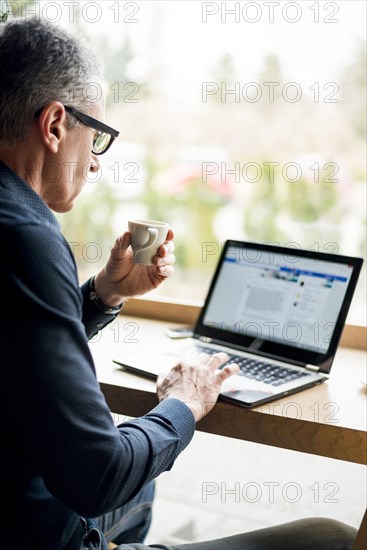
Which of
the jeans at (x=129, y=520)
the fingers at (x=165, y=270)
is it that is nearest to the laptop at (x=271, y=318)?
the fingers at (x=165, y=270)

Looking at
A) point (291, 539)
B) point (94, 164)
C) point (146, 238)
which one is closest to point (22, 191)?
point (94, 164)

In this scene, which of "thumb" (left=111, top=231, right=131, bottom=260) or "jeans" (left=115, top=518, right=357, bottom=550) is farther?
"thumb" (left=111, top=231, right=131, bottom=260)

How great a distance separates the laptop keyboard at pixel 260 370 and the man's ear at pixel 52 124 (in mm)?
456

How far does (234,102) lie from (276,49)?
0.87 meters

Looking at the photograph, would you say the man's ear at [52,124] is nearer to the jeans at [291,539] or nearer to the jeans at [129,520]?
the jeans at [291,539]

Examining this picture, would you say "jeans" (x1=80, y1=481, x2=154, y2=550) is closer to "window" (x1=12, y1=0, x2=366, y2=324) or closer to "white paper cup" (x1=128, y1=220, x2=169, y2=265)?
"white paper cup" (x1=128, y1=220, x2=169, y2=265)

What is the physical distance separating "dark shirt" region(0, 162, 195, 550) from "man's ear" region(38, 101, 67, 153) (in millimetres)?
111

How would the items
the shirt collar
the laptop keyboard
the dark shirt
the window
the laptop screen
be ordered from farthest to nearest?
the window < the laptop screen < the laptop keyboard < the shirt collar < the dark shirt

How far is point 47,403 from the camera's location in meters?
0.75

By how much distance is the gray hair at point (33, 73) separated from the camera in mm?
901

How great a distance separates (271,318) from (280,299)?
0.05 meters

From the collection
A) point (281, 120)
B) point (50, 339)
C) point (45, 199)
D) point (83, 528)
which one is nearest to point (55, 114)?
point (45, 199)

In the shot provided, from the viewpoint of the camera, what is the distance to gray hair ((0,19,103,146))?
0.90 meters

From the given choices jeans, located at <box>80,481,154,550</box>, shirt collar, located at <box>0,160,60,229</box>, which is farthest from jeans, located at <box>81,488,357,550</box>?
shirt collar, located at <box>0,160,60,229</box>
